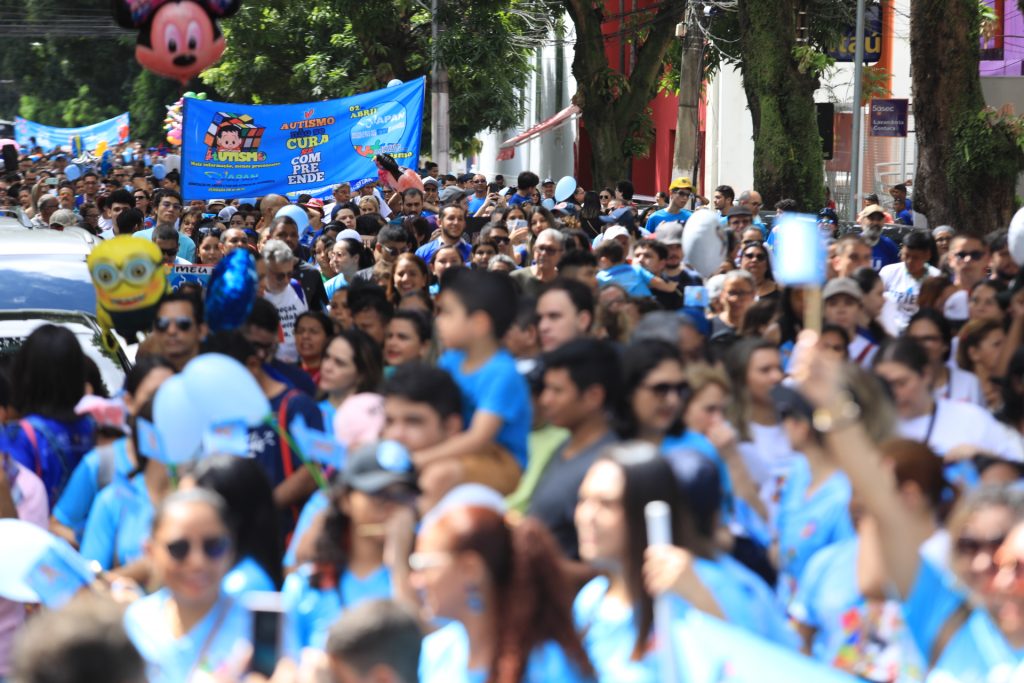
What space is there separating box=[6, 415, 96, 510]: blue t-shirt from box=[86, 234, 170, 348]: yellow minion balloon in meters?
1.94

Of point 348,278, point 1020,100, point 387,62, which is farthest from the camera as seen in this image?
point 387,62

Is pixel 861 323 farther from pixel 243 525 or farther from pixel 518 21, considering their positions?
pixel 518 21

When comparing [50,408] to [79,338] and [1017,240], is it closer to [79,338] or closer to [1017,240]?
[79,338]

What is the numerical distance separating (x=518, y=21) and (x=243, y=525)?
28.6m

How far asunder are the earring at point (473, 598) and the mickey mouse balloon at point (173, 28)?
257 inches

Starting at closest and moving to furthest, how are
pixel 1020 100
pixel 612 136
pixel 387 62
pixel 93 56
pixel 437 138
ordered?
pixel 612 136, pixel 437 138, pixel 1020 100, pixel 387 62, pixel 93 56

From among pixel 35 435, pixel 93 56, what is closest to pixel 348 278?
pixel 35 435

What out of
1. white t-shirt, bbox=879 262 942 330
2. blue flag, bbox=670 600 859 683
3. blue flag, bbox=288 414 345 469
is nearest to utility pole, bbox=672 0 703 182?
white t-shirt, bbox=879 262 942 330

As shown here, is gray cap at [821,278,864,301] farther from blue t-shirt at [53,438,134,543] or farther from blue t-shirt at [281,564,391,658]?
blue t-shirt at [281,564,391,658]

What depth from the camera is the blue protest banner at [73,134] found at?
51.1 meters

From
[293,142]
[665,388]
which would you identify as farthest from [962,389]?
[293,142]

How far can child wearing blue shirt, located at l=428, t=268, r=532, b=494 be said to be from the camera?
16.8ft

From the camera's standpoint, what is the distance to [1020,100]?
30.5 metres

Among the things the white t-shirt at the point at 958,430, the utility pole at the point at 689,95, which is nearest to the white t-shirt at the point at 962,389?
the white t-shirt at the point at 958,430
